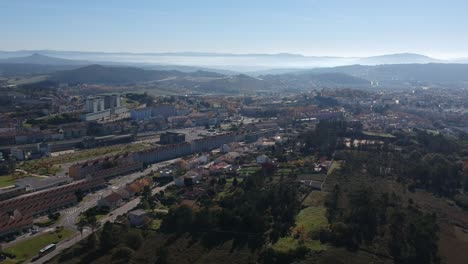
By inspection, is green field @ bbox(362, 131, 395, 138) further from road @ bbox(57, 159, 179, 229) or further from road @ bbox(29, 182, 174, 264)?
road @ bbox(29, 182, 174, 264)

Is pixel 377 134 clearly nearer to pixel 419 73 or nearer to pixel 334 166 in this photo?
pixel 334 166

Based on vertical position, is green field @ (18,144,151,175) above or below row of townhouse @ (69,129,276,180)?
below

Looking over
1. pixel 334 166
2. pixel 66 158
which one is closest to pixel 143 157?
pixel 66 158

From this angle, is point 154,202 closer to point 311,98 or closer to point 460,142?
point 460,142

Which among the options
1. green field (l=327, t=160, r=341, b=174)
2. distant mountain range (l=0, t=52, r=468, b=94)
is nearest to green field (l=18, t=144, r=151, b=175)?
green field (l=327, t=160, r=341, b=174)

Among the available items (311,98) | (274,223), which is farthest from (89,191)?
(311,98)

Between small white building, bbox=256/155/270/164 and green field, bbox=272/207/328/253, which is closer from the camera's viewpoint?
green field, bbox=272/207/328/253

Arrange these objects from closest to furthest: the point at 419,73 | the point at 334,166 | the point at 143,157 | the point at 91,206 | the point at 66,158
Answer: the point at 91,206
the point at 334,166
the point at 143,157
the point at 66,158
the point at 419,73
